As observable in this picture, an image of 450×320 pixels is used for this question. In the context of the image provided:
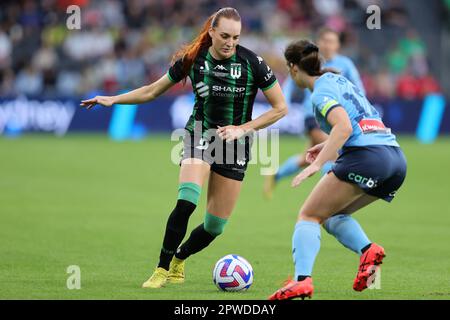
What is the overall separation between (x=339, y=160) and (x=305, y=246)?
2.36ft

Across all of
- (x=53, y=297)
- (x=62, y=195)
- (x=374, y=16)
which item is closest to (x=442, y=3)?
(x=374, y=16)

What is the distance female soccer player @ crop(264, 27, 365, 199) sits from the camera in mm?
11297

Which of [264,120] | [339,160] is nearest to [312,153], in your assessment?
[339,160]

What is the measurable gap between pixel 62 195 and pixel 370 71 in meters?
13.5

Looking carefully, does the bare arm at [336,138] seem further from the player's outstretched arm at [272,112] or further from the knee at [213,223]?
the knee at [213,223]

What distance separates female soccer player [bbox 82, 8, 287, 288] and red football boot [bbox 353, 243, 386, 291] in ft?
4.24

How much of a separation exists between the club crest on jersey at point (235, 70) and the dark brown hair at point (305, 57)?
2.35ft

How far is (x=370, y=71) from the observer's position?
2603 centimetres

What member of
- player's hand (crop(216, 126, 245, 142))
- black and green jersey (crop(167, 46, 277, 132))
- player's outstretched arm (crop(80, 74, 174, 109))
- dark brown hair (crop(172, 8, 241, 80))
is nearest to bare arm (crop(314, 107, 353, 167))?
player's hand (crop(216, 126, 245, 142))

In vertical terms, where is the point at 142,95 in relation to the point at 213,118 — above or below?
above

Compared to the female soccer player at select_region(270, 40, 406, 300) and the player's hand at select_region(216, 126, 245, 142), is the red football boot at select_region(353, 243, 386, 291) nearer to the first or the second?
the female soccer player at select_region(270, 40, 406, 300)

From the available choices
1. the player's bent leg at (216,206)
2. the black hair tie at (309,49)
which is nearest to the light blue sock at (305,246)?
the player's bent leg at (216,206)

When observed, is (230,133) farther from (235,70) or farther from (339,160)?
(339,160)

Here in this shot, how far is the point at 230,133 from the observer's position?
760cm
